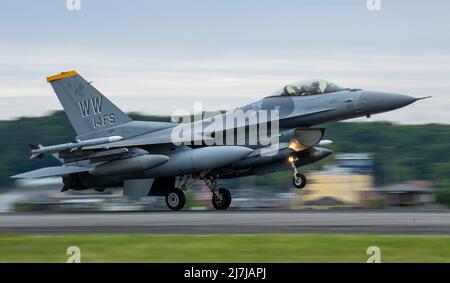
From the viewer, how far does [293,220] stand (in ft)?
64.8

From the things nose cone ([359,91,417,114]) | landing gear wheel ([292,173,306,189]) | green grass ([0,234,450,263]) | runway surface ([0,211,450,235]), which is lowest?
runway surface ([0,211,450,235])

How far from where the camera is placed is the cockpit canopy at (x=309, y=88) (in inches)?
1000

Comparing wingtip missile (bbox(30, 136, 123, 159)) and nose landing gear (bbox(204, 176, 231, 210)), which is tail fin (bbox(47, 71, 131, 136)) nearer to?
wingtip missile (bbox(30, 136, 123, 159))

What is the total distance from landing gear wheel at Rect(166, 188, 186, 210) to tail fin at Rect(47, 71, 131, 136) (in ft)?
11.0

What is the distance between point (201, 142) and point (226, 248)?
13.8 meters

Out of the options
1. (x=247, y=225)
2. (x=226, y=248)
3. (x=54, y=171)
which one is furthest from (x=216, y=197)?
(x=226, y=248)

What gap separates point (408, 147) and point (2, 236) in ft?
292

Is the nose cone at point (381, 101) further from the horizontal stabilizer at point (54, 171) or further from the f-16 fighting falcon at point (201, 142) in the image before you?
the horizontal stabilizer at point (54, 171)

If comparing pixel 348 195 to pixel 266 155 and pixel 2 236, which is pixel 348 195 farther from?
pixel 2 236

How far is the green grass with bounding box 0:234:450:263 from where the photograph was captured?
1236cm

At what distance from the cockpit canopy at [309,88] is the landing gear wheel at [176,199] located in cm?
474

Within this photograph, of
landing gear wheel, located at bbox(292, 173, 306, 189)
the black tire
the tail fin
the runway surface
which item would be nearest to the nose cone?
landing gear wheel, located at bbox(292, 173, 306, 189)

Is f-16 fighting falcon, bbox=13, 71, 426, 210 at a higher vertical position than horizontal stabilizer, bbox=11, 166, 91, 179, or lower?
higher

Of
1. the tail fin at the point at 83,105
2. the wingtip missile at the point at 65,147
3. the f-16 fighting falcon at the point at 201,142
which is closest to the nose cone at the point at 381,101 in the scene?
the f-16 fighting falcon at the point at 201,142
